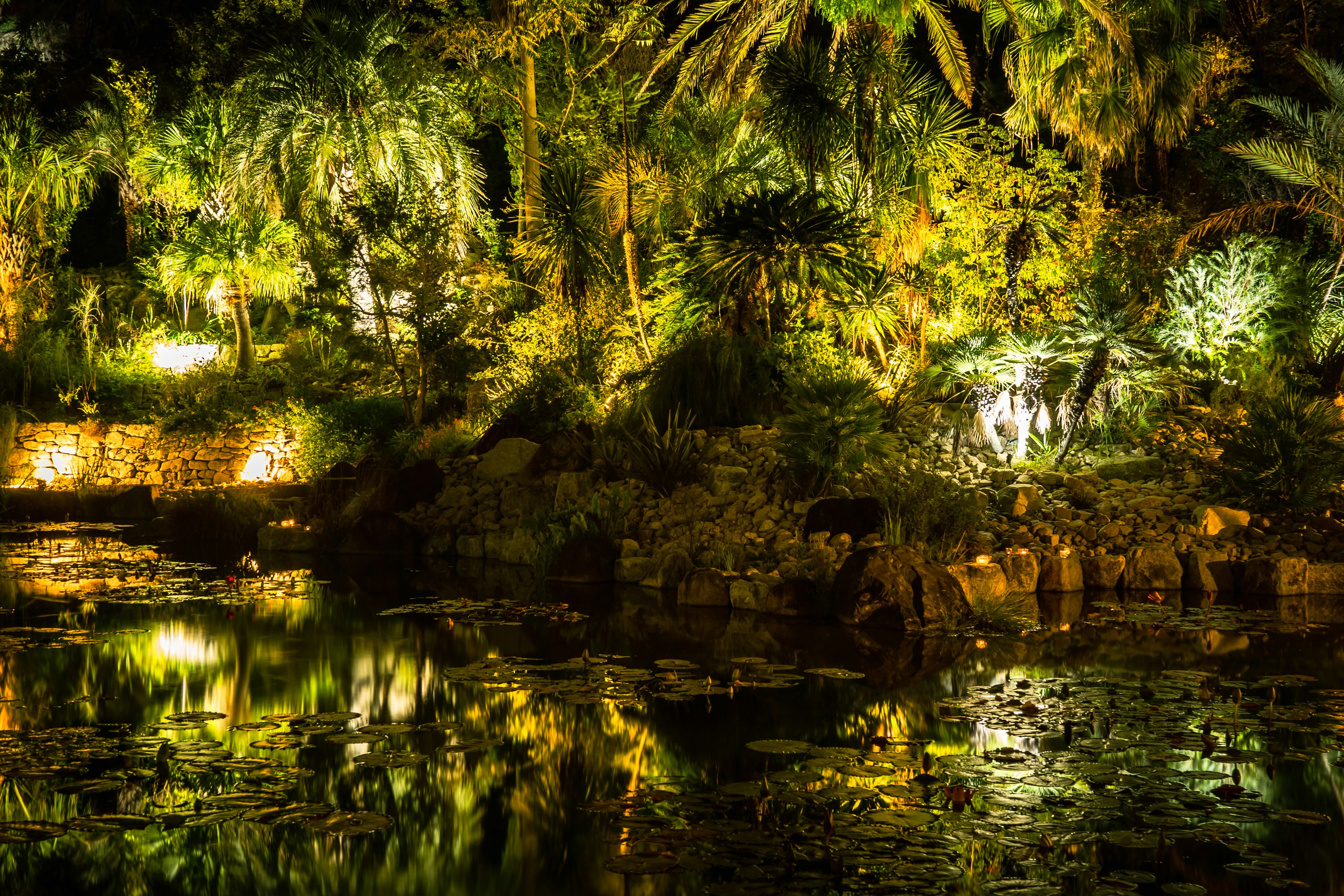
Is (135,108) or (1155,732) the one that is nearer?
(1155,732)

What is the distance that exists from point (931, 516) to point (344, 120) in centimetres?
1403

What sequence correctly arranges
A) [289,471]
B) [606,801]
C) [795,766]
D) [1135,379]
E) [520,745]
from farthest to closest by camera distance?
[289,471]
[1135,379]
[520,745]
[795,766]
[606,801]

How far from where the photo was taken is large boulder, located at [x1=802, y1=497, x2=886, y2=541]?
1162cm

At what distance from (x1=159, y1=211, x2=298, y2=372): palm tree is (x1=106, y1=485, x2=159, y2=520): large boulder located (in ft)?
11.6

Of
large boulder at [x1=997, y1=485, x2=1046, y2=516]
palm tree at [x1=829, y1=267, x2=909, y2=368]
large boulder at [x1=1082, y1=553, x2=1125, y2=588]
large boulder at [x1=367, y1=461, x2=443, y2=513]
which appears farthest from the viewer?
large boulder at [x1=367, y1=461, x2=443, y2=513]

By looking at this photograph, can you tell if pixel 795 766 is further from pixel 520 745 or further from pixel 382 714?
pixel 382 714

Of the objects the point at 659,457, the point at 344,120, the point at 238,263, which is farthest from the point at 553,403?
the point at 238,263

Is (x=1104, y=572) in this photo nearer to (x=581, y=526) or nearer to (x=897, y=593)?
(x=897, y=593)

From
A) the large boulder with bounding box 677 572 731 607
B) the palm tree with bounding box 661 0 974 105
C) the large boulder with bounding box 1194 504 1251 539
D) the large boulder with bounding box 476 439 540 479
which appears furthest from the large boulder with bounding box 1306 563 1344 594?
the large boulder with bounding box 476 439 540 479

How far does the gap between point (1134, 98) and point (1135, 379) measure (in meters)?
5.75

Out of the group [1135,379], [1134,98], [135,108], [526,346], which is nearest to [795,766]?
[1135,379]

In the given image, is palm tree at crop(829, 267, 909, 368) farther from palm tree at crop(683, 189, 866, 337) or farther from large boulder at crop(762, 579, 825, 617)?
large boulder at crop(762, 579, 825, 617)

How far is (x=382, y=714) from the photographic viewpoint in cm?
700

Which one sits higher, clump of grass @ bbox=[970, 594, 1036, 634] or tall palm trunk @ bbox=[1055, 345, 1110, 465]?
tall palm trunk @ bbox=[1055, 345, 1110, 465]
